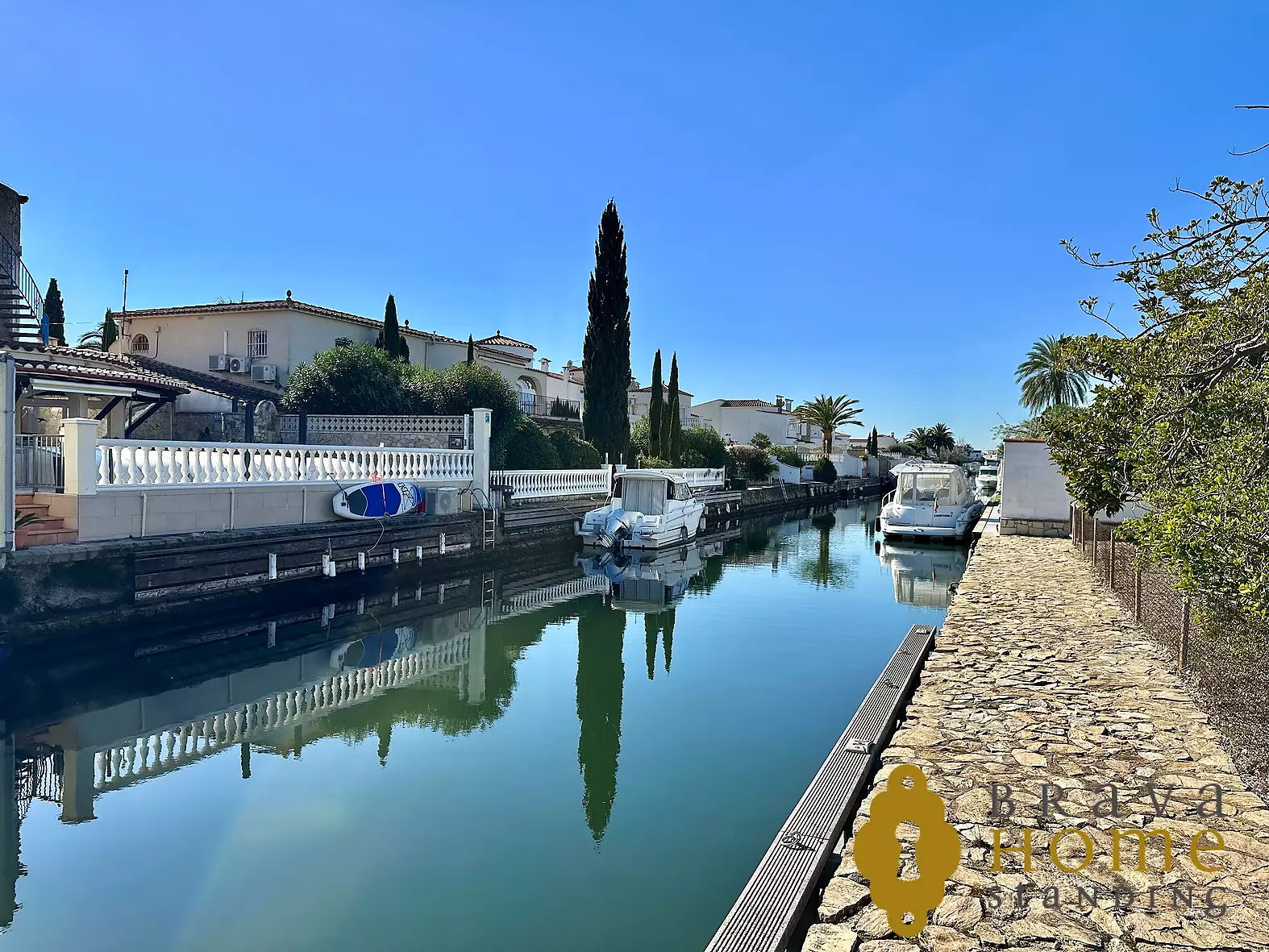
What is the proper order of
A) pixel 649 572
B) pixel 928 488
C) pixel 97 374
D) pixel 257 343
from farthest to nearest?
pixel 257 343 → pixel 928 488 → pixel 649 572 → pixel 97 374

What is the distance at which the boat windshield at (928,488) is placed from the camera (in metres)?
28.3

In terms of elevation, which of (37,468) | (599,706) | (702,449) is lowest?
(599,706)

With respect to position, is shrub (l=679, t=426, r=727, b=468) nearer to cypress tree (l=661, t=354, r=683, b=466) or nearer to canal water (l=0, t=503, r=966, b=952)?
cypress tree (l=661, t=354, r=683, b=466)

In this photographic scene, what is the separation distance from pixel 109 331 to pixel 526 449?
23.0 metres

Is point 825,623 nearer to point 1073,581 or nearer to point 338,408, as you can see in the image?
point 1073,581

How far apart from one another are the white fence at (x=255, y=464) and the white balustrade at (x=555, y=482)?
210 centimetres

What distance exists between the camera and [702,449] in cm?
3966

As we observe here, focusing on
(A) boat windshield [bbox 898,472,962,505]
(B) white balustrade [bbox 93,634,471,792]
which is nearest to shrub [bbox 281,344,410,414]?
(B) white balustrade [bbox 93,634,471,792]

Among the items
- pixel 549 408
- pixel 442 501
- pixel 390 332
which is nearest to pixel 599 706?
pixel 442 501

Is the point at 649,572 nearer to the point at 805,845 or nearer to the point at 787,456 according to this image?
the point at 805,845

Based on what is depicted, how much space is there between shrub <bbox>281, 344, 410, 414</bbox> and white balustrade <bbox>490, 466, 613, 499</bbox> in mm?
6230

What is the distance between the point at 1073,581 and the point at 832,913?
479 inches

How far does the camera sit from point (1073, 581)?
45.8 ft

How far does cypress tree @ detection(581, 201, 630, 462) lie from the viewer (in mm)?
30344
